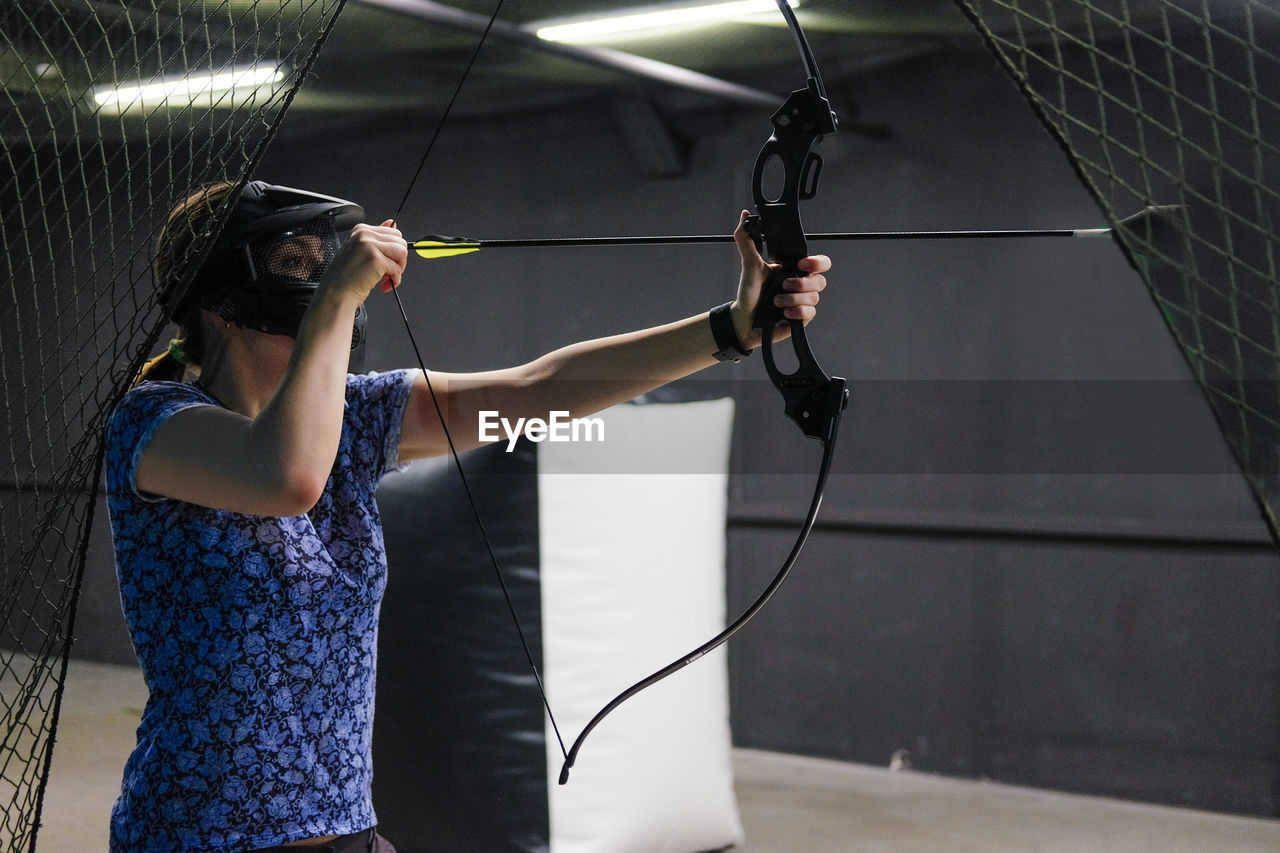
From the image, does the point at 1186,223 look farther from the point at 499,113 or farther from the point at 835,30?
the point at 499,113

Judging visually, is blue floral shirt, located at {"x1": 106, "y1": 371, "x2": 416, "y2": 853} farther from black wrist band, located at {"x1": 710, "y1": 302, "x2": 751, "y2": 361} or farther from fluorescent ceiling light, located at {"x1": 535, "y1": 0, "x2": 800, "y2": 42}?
fluorescent ceiling light, located at {"x1": 535, "y1": 0, "x2": 800, "y2": 42}

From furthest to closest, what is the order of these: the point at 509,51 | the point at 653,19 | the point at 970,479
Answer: the point at 509,51
the point at 970,479
the point at 653,19

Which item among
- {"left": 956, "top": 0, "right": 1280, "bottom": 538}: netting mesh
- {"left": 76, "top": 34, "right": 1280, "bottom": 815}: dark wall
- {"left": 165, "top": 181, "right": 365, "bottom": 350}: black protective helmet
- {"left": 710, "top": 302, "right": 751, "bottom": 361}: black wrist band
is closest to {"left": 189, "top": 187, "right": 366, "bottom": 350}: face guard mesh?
{"left": 165, "top": 181, "right": 365, "bottom": 350}: black protective helmet

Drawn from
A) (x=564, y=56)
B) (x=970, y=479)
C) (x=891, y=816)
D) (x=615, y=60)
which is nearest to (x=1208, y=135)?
(x=970, y=479)

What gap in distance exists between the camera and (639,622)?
2781 mm

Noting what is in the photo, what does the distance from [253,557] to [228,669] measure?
96mm

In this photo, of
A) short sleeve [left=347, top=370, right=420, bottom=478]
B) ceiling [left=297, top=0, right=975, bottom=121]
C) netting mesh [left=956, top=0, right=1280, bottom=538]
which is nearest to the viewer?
short sleeve [left=347, top=370, right=420, bottom=478]

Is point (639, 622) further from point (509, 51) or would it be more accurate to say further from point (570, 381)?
point (509, 51)

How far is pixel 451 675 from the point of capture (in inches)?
104

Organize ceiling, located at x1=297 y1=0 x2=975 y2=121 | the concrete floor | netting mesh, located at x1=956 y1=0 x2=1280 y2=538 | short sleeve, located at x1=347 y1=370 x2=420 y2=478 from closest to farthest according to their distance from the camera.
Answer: short sleeve, located at x1=347 y1=370 x2=420 y2=478
netting mesh, located at x1=956 y1=0 x2=1280 y2=538
the concrete floor
ceiling, located at x1=297 y1=0 x2=975 y2=121

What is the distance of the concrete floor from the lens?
318 cm

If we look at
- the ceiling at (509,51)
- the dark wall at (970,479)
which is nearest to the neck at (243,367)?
the ceiling at (509,51)

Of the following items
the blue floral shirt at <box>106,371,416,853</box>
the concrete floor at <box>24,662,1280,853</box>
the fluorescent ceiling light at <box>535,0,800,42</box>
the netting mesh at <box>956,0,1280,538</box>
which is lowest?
the concrete floor at <box>24,662,1280,853</box>

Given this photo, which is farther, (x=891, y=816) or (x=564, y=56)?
(x=564, y=56)
